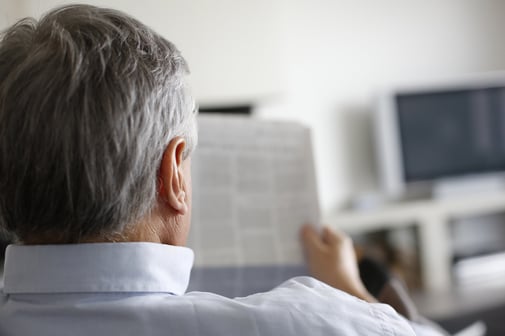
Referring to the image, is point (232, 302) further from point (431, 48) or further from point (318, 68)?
point (431, 48)

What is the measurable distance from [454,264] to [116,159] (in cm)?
301

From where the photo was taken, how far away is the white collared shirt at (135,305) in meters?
0.53

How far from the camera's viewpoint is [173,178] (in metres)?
0.59

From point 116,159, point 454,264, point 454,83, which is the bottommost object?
point 454,264

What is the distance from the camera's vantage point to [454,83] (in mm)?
3398

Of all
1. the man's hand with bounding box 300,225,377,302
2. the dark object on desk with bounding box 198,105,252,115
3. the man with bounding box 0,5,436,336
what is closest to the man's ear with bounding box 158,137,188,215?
the man with bounding box 0,5,436,336

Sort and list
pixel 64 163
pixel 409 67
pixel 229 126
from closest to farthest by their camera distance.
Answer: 1. pixel 64 163
2. pixel 229 126
3. pixel 409 67

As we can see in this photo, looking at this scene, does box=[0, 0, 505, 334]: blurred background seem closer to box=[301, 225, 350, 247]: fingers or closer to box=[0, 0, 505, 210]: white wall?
Answer: box=[0, 0, 505, 210]: white wall

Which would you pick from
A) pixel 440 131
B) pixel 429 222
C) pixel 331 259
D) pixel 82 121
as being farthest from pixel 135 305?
pixel 440 131

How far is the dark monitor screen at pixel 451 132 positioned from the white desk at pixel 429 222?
0.20m

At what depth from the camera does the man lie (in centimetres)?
52

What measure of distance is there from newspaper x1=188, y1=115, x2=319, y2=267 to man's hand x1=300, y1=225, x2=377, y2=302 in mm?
22

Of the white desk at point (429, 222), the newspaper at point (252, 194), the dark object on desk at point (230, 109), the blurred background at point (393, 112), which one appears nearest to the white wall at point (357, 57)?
the blurred background at point (393, 112)

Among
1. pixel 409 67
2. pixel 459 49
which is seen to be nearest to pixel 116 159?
pixel 409 67
